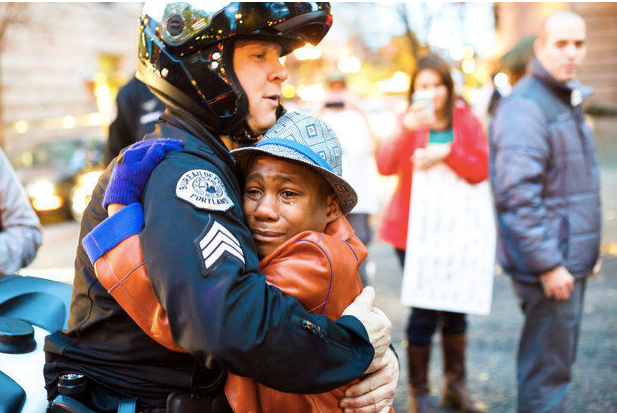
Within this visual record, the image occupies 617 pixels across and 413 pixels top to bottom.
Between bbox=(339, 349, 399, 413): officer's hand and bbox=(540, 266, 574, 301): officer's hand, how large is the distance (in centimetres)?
192

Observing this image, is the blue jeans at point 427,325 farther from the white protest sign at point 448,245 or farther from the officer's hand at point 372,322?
the officer's hand at point 372,322

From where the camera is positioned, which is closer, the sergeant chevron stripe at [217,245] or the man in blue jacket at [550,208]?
the sergeant chevron stripe at [217,245]

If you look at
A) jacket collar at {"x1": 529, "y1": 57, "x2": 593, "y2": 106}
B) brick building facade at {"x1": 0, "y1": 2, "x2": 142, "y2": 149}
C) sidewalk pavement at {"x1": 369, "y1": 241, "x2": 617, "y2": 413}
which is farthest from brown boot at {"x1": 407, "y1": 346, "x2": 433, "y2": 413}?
brick building facade at {"x1": 0, "y1": 2, "x2": 142, "y2": 149}

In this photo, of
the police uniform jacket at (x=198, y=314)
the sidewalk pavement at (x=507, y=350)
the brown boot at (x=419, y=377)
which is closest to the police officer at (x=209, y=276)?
the police uniform jacket at (x=198, y=314)

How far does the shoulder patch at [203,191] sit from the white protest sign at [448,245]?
277 centimetres

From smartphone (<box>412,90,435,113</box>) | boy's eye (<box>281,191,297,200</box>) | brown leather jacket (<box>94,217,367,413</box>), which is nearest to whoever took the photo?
brown leather jacket (<box>94,217,367,413</box>)

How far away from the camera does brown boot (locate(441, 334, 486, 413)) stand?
14.1 feet

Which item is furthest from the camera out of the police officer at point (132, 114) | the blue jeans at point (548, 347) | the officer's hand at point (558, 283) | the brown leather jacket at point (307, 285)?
the police officer at point (132, 114)

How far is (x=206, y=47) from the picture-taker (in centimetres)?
185

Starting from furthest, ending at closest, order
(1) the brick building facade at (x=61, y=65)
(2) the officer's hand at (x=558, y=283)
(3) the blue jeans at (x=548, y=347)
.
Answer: (1) the brick building facade at (x=61, y=65)
(3) the blue jeans at (x=548, y=347)
(2) the officer's hand at (x=558, y=283)

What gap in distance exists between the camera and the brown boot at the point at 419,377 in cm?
416

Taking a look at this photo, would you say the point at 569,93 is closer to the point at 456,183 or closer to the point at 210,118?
the point at 456,183

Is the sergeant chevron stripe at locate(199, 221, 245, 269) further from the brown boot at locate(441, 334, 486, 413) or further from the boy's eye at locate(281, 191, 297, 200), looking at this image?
the brown boot at locate(441, 334, 486, 413)

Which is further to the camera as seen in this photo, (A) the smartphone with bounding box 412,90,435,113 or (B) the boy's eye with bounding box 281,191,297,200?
(A) the smartphone with bounding box 412,90,435,113
